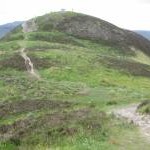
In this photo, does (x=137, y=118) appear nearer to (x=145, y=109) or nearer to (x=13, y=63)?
(x=145, y=109)

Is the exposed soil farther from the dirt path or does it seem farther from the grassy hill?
the dirt path

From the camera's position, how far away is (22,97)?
59.0 m

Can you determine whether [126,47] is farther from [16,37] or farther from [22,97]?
[22,97]

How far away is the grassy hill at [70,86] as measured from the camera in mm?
29328

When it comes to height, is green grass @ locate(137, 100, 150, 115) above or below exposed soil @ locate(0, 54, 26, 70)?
above

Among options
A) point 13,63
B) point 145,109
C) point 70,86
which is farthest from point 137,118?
point 13,63

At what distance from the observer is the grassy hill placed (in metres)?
29.3

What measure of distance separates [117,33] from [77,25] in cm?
1141

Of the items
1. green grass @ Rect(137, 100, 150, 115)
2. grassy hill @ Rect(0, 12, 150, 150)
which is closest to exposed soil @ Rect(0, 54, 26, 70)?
grassy hill @ Rect(0, 12, 150, 150)

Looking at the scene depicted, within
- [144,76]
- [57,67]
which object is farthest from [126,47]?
[57,67]

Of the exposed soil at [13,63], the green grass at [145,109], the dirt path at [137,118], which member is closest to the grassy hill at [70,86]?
A: the exposed soil at [13,63]

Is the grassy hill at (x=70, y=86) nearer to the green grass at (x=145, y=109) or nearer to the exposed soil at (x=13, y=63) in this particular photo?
the exposed soil at (x=13, y=63)

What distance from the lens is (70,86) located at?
66.8 metres

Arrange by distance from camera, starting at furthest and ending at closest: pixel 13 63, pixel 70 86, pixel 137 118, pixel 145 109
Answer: pixel 13 63 → pixel 70 86 → pixel 145 109 → pixel 137 118
